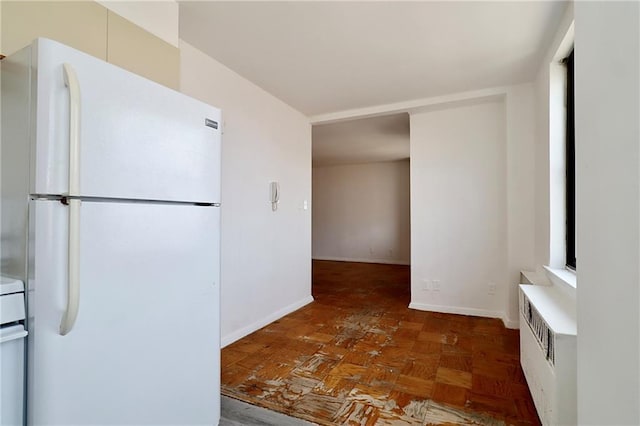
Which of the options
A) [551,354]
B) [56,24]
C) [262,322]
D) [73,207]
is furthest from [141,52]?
[551,354]

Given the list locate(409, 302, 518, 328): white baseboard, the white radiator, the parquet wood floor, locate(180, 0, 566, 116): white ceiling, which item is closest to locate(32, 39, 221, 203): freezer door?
locate(180, 0, 566, 116): white ceiling

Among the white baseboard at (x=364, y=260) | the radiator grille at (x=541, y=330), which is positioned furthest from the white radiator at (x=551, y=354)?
the white baseboard at (x=364, y=260)

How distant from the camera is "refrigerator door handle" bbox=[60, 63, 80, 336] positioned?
891mm

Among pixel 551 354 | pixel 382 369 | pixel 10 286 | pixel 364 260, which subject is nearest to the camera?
pixel 10 286

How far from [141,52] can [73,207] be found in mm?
1205

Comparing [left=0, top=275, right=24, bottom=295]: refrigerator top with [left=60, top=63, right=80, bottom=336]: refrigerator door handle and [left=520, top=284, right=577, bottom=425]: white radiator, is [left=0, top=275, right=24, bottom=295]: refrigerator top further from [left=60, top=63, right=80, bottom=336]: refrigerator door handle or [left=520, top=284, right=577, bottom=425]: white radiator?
[left=520, top=284, right=577, bottom=425]: white radiator

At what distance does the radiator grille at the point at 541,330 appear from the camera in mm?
1538

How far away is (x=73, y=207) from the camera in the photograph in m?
0.90

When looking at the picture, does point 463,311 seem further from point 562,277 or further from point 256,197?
point 256,197

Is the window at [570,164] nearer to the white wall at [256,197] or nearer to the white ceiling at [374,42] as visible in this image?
the white ceiling at [374,42]

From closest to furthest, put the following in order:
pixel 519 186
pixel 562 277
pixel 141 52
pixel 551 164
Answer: pixel 141 52 → pixel 562 277 → pixel 551 164 → pixel 519 186

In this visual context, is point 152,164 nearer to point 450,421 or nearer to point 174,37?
point 174,37

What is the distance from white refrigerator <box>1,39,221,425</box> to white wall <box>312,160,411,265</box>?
21.5ft

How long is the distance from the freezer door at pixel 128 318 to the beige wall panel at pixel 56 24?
89 centimetres
